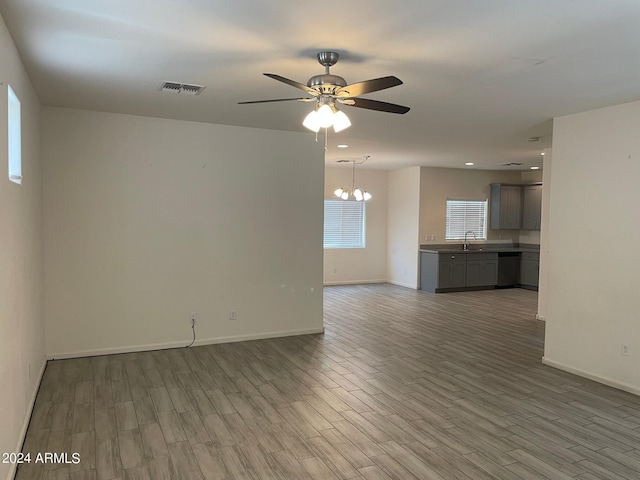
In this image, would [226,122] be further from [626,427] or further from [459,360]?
[626,427]

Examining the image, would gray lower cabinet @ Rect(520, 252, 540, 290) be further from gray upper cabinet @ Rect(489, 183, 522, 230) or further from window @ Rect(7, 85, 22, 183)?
window @ Rect(7, 85, 22, 183)

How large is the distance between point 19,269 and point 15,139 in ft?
3.08

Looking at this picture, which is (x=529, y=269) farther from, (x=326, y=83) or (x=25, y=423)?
(x=25, y=423)

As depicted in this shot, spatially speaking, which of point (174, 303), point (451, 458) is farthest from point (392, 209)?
point (451, 458)

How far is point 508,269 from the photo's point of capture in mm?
10023

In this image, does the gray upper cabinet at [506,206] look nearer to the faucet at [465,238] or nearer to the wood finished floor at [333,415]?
the faucet at [465,238]

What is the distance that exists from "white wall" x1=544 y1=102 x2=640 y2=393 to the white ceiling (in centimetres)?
32

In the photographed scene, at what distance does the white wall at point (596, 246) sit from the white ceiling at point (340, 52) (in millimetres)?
320

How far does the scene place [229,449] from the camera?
3.03 meters

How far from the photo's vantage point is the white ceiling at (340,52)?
2.40 meters

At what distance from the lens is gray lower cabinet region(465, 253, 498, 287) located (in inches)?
378

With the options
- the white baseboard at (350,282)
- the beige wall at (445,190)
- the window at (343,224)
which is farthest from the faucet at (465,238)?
the window at (343,224)

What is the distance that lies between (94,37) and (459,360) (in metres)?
4.45

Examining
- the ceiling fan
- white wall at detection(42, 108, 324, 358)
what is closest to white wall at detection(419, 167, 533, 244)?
white wall at detection(42, 108, 324, 358)
